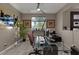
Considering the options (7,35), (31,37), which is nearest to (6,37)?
(7,35)

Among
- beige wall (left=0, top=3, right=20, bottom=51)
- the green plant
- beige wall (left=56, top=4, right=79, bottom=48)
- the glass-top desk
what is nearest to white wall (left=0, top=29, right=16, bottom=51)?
beige wall (left=0, top=3, right=20, bottom=51)

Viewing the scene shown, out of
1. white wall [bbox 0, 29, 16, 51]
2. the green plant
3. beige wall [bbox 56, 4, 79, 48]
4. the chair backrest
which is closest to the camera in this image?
the green plant

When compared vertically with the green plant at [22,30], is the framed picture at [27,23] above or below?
above

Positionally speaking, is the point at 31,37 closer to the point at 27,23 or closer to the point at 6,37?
the point at 27,23

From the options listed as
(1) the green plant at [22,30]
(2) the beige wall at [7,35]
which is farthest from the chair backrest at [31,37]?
(2) the beige wall at [7,35]

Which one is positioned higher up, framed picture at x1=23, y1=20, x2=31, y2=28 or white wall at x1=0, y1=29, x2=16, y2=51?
framed picture at x1=23, y1=20, x2=31, y2=28

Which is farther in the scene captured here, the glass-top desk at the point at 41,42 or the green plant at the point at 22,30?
the glass-top desk at the point at 41,42

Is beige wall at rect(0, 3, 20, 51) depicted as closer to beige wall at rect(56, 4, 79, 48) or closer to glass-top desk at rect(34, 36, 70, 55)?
glass-top desk at rect(34, 36, 70, 55)

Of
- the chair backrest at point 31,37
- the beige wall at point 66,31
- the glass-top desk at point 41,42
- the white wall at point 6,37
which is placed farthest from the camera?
the beige wall at point 66,31

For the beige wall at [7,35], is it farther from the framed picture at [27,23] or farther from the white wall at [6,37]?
the framed picture at [27,23]

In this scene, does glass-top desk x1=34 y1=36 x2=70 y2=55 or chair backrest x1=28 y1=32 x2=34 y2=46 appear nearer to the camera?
chair backrest x1=28 y1=32 x2=34 y2=46

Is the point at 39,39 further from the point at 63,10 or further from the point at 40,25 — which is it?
the point at 63,10

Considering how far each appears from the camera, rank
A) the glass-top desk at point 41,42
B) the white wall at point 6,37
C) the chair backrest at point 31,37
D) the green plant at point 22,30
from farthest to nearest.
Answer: the glass-top desk at point 41,42 → the white wall at point 6,37 → the chair backrest at point 31,37 → the green plant at point 22,30
